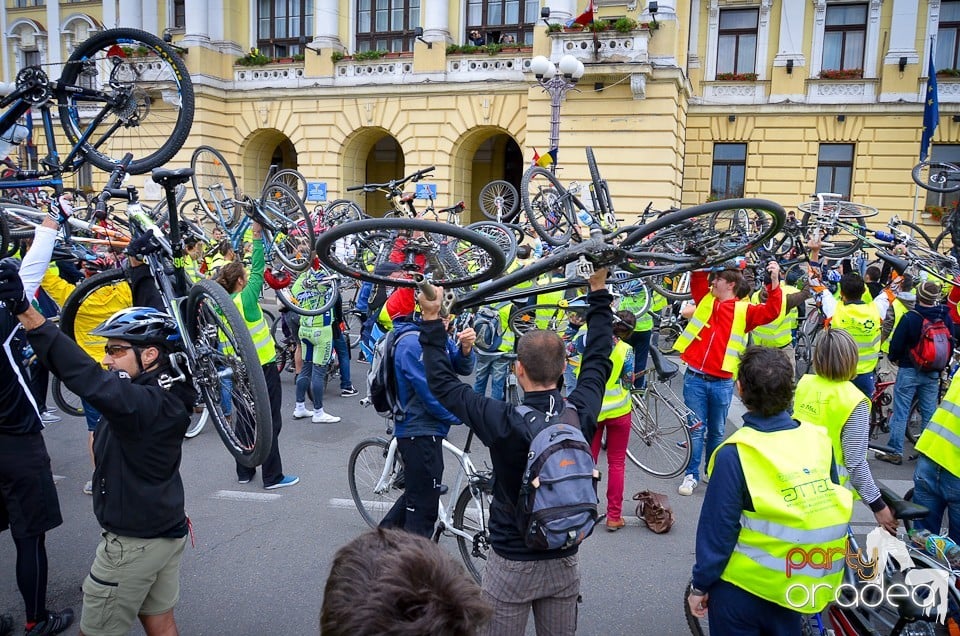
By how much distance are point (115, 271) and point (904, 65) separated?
23.9 meters

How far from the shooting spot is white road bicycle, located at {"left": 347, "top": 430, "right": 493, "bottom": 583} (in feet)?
13.9

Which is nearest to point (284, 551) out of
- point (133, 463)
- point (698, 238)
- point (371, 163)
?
point (133, 463)

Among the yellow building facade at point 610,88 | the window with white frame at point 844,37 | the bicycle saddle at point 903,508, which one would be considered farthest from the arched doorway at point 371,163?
the bicycle saddle at point 903,508

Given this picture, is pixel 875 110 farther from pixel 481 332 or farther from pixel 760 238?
pixel 760 238

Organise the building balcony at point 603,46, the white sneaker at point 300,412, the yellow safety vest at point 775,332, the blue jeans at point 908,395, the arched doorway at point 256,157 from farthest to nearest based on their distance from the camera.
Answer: the arched doorway at point 256,157
the building balcony at point 603,46
the white sneaker at point 300,412
the yellow safety vest at point 775,332
the blue jeans at point 908,395

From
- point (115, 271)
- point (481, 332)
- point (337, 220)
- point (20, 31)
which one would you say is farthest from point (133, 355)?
point (20, 31)

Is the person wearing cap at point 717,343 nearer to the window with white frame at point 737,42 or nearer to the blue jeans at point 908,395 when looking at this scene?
the blue jeans at point 908,395

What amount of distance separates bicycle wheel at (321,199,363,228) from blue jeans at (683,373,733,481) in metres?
8.80

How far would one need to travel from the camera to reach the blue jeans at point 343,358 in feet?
28.9

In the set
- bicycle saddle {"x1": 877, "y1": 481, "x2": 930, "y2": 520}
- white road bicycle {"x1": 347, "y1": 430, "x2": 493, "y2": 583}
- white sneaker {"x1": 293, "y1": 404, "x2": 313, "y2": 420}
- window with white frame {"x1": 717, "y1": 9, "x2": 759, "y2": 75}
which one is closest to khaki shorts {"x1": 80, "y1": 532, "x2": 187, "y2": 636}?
white road bicycle {"x1": 347, "y1": 430, "x2": 493, "y2": 583}

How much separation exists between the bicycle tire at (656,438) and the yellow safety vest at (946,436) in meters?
2.49

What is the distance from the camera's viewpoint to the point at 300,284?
27.3 ft

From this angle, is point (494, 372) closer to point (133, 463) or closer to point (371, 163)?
point (133, 463)

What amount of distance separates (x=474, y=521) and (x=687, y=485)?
8.20 feet
